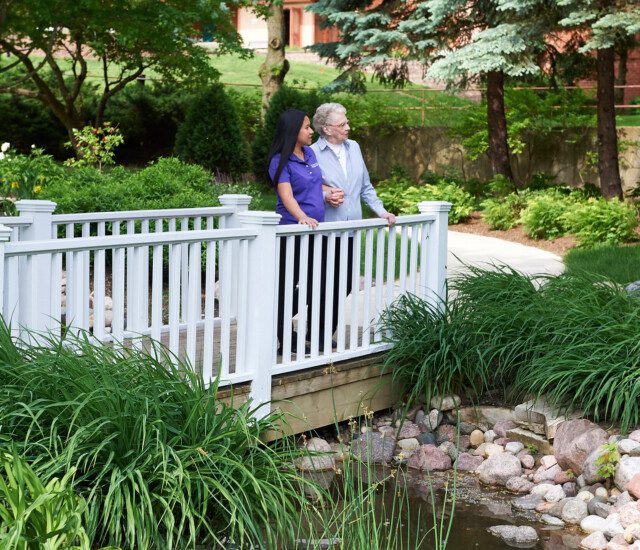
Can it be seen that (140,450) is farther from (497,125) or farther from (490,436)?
(497,125)

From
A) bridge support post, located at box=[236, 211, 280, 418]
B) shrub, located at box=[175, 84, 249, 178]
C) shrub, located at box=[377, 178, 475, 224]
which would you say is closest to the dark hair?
bridge support post, located at box=[236, 211, 280, 418]

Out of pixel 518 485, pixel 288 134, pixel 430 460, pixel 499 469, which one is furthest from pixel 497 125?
pixel 518 485

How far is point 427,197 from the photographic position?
1752 centimetres

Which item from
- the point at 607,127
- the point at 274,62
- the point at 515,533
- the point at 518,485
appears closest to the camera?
the point at 515,533

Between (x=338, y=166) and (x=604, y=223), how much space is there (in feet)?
26.7

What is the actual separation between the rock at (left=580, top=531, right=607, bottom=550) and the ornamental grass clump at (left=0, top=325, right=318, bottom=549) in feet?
5.61

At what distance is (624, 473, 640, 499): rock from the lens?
5777 mm

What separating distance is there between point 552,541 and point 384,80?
1380 cm

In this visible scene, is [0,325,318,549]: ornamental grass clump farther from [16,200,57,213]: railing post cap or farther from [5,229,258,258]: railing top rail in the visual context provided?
[16,200,57,213]: railing post cap

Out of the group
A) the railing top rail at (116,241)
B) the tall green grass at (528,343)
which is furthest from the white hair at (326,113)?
the tall green grass at (528,343)

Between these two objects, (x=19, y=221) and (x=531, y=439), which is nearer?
(x=19, y=221)

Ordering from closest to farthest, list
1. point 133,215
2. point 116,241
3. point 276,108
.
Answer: point 116,241 < point 133,215 < point 276,108

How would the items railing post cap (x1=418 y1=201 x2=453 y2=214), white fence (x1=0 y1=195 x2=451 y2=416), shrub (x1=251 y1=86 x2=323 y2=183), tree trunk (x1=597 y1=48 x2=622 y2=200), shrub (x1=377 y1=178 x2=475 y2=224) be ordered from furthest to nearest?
1. shrub (x1=251 y1=86 x2=323 y2=183)
2. shrub (x1=377 y1=178 x2=475 y2=224)
3. tree trunk (x1=597 y1=48 x2=622 y2=200)
4. railing post cap (x1=418 y1=201 x2=453 y2=214)
5. white fence (x1=0 y1=195 x2=451 y2=416)

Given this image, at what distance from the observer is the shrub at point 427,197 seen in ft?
55.6
